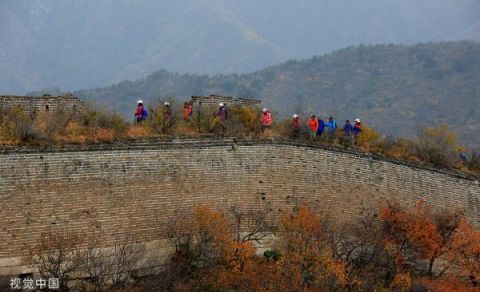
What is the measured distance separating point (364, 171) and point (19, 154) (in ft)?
39.5

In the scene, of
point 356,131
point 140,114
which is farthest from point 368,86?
point 140,114

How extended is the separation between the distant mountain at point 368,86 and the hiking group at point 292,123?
2962 inches

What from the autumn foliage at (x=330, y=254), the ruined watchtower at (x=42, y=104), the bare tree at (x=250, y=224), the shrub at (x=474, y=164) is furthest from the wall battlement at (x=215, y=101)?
the shrub at (x=474, y=164)

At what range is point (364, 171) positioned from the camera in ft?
78.9

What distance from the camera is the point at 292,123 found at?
80.1 ft

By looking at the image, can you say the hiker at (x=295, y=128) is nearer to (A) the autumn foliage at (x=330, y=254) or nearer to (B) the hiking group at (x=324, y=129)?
(B) the hiking group at (x=324, y=129)

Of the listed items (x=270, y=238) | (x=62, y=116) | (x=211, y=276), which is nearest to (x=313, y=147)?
(x=270, y=238)

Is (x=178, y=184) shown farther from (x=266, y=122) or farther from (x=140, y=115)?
(x=266, y=122)

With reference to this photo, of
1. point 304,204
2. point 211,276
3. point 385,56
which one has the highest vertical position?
point 385,56

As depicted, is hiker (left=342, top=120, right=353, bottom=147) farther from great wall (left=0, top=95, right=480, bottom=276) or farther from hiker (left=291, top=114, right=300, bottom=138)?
hiker (left=291, top=114, right=300, bottom=138)

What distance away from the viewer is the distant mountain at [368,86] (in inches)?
4250

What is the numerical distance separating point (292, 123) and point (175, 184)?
5739 mm

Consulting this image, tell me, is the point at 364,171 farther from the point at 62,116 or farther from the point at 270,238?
the point at 62,116

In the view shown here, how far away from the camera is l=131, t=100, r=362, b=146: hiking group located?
2283cm
